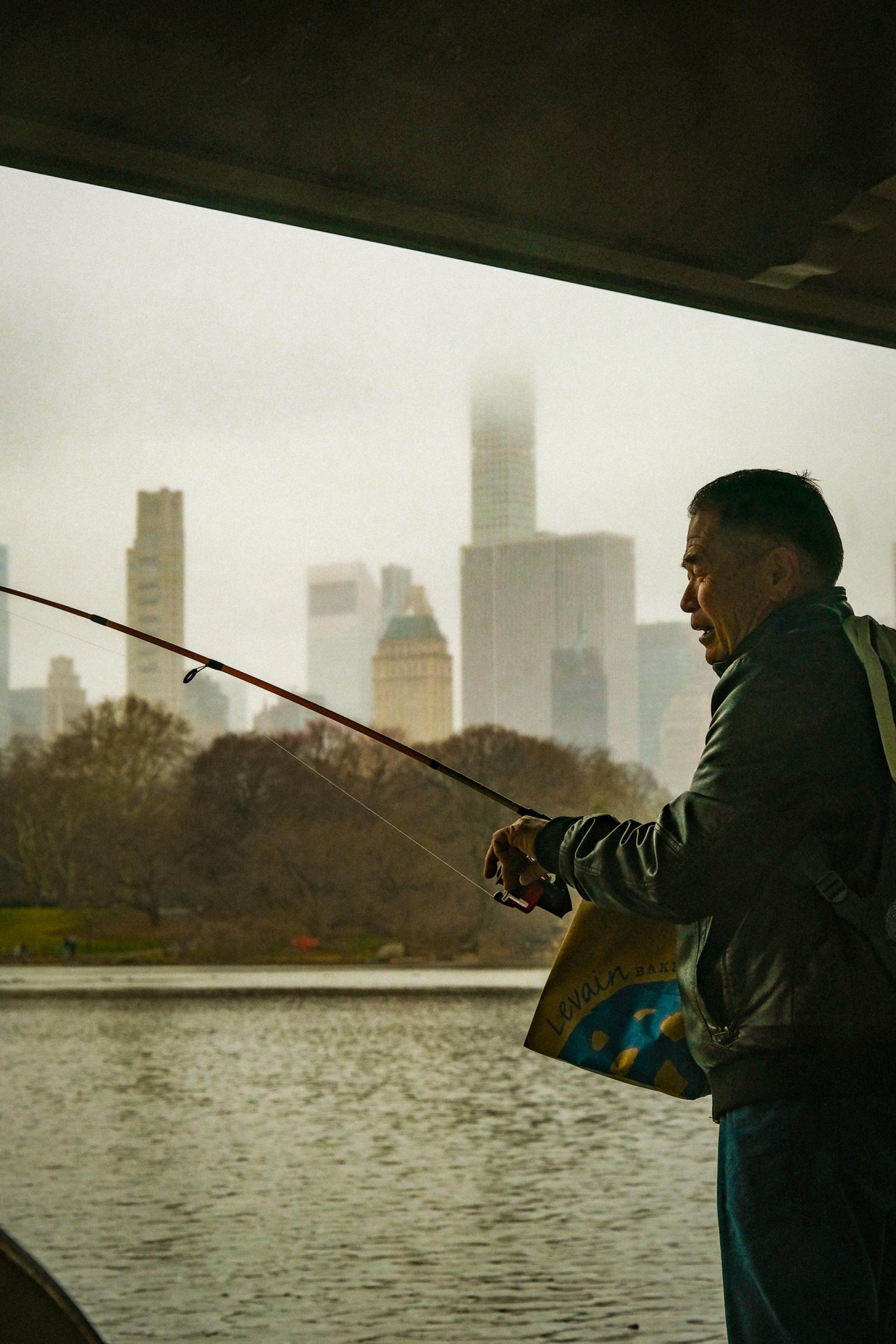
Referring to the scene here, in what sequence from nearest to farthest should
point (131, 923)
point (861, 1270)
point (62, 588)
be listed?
point (861, 1270) → point (131, 923) → point (62, 588)

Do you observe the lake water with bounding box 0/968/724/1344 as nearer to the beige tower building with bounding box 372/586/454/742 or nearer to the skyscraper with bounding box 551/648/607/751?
the beige tower building with bounding box 372/586/454/742

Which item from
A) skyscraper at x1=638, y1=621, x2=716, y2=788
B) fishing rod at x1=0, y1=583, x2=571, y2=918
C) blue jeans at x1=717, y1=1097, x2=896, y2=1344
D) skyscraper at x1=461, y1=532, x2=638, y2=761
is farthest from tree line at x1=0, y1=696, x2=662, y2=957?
blue jeans at x1=717, y1=1097, x2=896, y2=1344

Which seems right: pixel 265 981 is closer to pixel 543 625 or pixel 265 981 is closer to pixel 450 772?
pixel 543 625

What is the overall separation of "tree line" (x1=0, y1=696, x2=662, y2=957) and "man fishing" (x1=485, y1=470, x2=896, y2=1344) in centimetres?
1952

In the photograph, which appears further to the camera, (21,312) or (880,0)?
(21,312)

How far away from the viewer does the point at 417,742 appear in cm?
2433

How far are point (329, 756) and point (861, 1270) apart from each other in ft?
70.1

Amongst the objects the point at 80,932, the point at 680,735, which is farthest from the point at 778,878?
the point at 680,735

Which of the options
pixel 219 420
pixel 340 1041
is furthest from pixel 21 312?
pixel 340 1041

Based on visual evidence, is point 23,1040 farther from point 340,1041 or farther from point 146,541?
point 146,541

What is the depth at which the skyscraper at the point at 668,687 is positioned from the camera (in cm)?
2483

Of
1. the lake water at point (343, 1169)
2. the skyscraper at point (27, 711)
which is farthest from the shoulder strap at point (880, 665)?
the skyscraper at point (27, 711)

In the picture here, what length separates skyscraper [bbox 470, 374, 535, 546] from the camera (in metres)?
28.9

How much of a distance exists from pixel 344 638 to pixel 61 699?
558 cm
